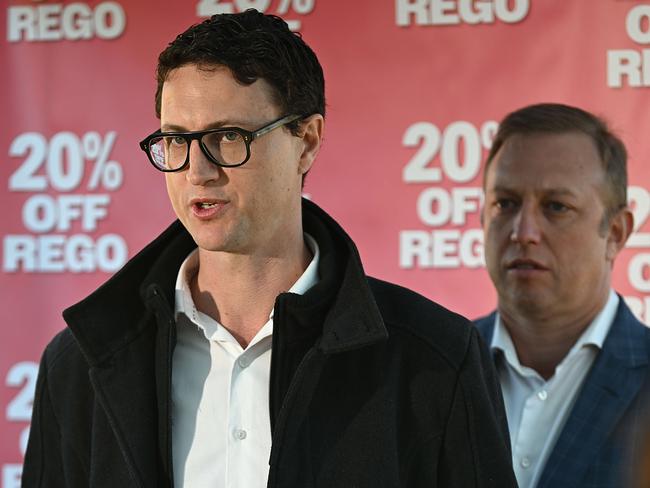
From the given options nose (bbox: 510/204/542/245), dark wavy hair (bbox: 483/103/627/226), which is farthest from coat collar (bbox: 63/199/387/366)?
dark wavy hair (bbox: 483/103/627/226)

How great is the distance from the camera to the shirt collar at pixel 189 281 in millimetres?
1982

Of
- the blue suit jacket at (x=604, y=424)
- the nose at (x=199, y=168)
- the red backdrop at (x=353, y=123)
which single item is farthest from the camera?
the red backdrop at (x=353, y=123)

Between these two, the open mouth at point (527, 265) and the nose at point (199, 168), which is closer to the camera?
the nose at point (199, 168)

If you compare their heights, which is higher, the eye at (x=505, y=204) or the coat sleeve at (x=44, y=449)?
the eye at (x=505, y=204)

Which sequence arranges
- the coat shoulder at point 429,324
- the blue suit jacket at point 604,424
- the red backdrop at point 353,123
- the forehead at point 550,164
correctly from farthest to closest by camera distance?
1. the red backdrop at point 353,123
2. the forehead at point 550,164
3. the blue suit jacket at point 604,424
4. the coat shoulder at point 429,324

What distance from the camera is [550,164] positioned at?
270 cm

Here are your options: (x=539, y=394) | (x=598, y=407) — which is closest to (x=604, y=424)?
(x=598, y=407)

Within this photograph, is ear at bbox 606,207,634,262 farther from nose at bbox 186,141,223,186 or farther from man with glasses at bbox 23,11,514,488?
nose at bbox 186,141,223,186

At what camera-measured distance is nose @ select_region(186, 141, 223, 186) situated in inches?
71.9

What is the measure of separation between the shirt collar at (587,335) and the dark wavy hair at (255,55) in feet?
3.16

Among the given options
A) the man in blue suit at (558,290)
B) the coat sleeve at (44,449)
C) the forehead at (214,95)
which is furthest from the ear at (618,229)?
the coat sleeve at (44,449)

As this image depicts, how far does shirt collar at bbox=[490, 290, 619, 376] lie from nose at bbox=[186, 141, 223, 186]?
1.13m

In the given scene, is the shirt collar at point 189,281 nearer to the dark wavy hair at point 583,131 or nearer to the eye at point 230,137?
the eye at point 230,137

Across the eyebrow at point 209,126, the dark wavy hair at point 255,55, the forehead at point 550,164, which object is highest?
the dark wavy hair at point 255,55
